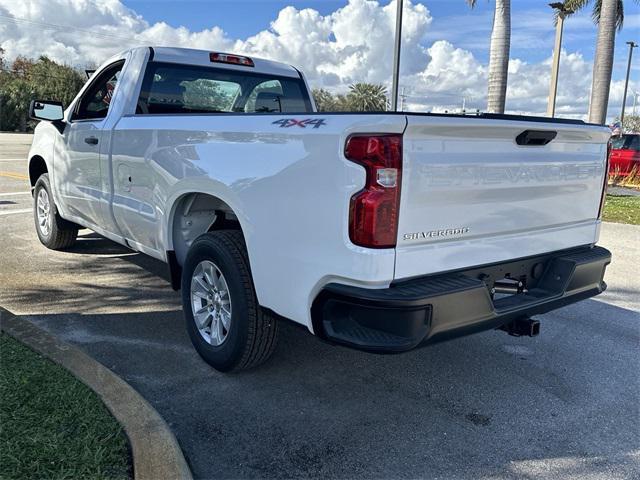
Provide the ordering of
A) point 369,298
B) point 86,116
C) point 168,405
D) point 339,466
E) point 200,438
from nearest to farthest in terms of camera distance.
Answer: point 369,298
point 339,466
point 200,438
point 168,405
point 86,116

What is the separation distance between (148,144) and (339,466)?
100 inches

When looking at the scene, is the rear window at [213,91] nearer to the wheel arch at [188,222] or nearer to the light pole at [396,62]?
the wheel arch at [188,222]

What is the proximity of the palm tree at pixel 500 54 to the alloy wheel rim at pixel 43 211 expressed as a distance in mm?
9237

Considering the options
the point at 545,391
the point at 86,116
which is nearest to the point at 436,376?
the point at 545,391

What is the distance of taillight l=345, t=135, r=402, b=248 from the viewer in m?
2.61

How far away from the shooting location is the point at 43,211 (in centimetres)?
673

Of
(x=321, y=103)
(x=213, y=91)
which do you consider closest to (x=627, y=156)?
(x=321, y=103)

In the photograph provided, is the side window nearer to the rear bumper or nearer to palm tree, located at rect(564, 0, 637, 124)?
the rear bumper

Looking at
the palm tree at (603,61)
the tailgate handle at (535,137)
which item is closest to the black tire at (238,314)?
the tailgate handle at (535,137)

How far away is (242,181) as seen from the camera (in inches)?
127

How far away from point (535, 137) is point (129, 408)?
2599mm

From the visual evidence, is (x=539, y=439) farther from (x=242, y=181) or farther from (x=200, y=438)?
(x=242, y=181)

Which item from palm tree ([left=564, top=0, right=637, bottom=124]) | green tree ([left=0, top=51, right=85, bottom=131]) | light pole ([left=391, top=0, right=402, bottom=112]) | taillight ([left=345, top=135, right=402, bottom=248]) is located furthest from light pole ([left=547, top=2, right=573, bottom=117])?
green tree ([left=0, top=51, right=85, bottom=131])

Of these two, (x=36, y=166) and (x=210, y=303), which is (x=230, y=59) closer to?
(x=210, y=303)
